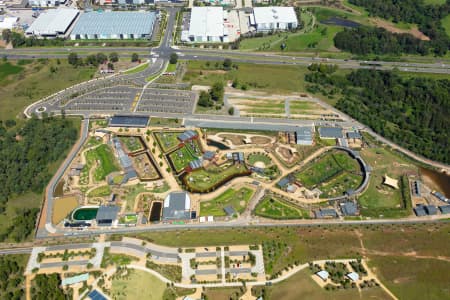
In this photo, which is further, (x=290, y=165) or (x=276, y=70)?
(x=276, y=70)

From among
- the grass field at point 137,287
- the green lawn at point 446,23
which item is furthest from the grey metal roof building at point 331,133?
the green lawn at point 446,23

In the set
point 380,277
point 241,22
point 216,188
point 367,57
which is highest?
point 241,22

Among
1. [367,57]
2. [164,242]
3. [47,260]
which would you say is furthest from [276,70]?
[47,260]

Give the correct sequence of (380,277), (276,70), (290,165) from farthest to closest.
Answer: (276,70), (290,165), (380,277)

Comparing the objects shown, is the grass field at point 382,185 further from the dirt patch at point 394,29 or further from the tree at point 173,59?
the dirt patch at point 394,29

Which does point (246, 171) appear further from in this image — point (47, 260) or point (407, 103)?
point (407, 103)

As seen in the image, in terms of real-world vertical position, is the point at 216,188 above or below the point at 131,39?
below
